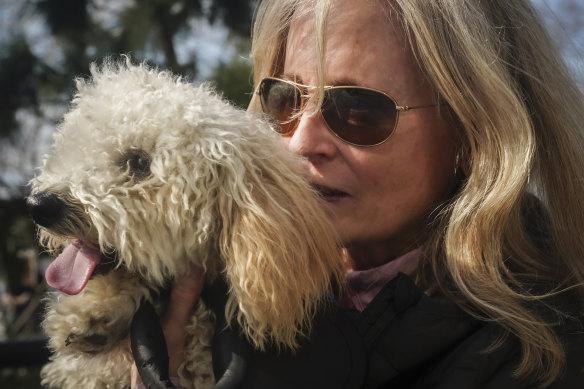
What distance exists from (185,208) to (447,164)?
919 millimetres

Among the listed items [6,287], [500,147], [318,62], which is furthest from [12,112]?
[500,147]

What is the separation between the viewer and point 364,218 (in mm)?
1856

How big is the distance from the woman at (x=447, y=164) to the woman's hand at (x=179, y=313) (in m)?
0.45

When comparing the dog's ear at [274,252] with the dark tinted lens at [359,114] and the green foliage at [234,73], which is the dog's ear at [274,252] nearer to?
the dark tinted lens at [359,114]

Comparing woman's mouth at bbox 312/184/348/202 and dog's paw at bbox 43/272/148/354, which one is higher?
woman's mouth at bbox 312/184/348/202

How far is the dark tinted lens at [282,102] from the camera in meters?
1.91

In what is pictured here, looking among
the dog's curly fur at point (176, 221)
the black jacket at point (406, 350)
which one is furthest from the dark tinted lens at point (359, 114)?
the black jacket at point (406, 350)

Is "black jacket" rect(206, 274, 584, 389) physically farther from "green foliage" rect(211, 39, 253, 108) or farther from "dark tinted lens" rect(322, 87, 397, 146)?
"green foliage" rect(211, 39, 253, 108)

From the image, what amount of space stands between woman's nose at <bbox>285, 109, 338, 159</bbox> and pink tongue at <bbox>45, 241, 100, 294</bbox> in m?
0.64

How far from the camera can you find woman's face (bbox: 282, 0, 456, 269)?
5.95ft

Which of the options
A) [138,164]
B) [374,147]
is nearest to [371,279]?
[374,147]

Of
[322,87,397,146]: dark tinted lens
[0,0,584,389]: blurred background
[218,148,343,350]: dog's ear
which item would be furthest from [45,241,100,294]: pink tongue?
[0,0,584,389]: blurred background

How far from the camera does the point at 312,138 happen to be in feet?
5.96

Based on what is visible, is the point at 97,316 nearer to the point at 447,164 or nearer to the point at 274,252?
the point at 274,252
